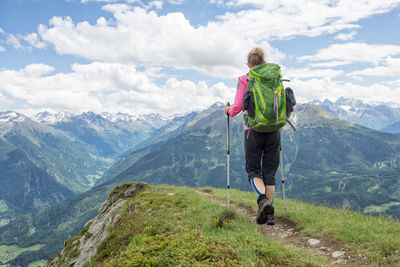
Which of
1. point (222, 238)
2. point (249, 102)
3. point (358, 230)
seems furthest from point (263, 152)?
point (358, 230)

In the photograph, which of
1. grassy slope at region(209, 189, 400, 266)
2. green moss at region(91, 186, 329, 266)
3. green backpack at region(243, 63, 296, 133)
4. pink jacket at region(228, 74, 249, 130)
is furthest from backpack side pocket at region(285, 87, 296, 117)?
grassy slope at region(209, 189, 400, 266)

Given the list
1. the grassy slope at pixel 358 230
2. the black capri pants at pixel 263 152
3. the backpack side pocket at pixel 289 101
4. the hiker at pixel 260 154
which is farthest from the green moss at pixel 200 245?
the backpack side pocket at pixel 289 101

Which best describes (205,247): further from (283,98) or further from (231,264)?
(283,98)

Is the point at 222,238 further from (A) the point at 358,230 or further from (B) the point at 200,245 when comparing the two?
(A) the point at 358,230

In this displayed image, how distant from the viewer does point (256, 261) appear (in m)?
5.15

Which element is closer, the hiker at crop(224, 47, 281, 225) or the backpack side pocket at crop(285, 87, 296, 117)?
the backpack side pocket at crop(285, 87, 296, 117)

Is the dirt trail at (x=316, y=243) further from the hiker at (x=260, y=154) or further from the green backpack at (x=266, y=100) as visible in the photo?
the green backpack at (x=266, y=100)

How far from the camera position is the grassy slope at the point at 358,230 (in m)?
5.90

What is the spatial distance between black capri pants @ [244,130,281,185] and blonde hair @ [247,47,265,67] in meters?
2.36

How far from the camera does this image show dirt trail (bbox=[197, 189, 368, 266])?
6.07 metres

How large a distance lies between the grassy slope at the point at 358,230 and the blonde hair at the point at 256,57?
19.2 feet

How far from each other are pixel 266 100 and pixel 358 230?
4736mm

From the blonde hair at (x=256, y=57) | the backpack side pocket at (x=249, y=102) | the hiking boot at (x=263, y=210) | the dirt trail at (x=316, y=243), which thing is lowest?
the dirt trail at (x=316, y=243)

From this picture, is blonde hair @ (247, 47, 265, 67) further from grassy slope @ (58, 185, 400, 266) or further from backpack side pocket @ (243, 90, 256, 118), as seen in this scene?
grassy slope @ (58, 185, 400, 266)
